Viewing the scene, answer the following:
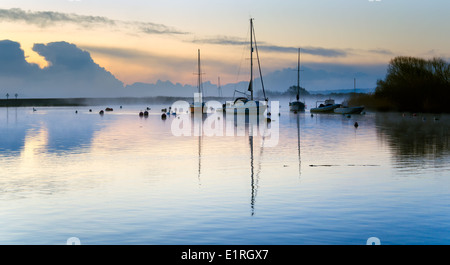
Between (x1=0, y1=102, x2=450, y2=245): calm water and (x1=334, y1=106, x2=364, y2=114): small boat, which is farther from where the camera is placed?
(x1=334, y1=106, x2=364, y2=114): small boat

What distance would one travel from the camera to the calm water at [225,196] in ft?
43.1

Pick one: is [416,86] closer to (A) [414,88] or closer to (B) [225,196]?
(A) [414,88]

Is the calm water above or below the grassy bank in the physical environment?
below

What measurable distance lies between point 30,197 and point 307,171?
12436 mm

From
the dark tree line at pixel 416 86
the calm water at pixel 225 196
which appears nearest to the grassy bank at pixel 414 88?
the dark tree line at pixel 416 86

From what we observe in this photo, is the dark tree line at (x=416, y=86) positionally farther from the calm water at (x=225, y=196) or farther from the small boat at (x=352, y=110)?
the calm water at (x=225, y=196)

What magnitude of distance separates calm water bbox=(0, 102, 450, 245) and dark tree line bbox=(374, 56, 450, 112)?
74124 mm

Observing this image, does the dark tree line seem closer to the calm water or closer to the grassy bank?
the grassy bank

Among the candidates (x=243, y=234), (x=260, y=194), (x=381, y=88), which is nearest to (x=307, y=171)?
(x=260, y=194)

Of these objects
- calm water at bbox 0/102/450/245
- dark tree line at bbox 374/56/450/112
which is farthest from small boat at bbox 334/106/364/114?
calm water at bbox 0/102/450/245

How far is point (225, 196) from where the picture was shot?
59.8ft

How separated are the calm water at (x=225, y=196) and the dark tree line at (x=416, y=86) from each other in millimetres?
74124

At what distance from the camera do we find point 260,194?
61.2ft

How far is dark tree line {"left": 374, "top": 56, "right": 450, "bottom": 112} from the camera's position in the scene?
334ft
